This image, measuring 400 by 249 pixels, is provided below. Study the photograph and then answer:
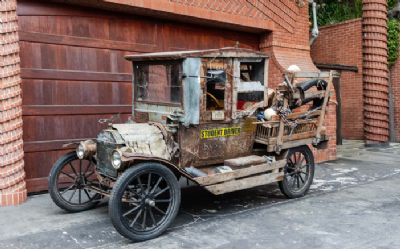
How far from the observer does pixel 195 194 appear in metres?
6.96

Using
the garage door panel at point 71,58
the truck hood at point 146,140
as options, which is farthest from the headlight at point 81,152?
the garage door panel at point 71,58

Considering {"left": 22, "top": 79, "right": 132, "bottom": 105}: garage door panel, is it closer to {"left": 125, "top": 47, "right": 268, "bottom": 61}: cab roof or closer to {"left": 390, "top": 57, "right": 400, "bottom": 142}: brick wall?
{"left": 125, "top": 47, "right": 268, "bottom": 61}: cab roof

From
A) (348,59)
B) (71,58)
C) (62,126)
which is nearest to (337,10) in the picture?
(348,59)

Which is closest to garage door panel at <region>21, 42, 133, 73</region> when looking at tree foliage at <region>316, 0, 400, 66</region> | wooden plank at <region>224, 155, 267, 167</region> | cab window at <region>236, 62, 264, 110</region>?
cab window at <region>236, 62, 264, 110</region>

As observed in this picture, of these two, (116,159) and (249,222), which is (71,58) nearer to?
(116,159)

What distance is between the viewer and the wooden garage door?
678 centimetres

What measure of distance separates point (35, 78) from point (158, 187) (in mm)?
3026

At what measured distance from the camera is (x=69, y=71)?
715cm

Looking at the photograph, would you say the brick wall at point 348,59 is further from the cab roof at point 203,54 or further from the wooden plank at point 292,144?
the cab roof at point 203,54

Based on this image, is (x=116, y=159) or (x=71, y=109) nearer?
(x=116, y=159)

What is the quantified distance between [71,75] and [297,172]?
13.3 ft

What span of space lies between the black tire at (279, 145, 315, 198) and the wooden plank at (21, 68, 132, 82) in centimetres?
330

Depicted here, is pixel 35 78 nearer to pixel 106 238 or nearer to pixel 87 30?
pixel 87 30

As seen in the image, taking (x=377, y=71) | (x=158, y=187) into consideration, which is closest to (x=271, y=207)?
(x=158, y=187)
